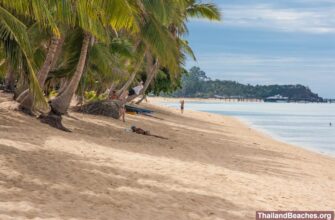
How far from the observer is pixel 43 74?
16.2m

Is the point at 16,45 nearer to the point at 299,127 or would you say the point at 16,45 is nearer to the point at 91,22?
the point at 91,22

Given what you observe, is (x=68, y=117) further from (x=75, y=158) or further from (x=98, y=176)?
(x=98, y=176)

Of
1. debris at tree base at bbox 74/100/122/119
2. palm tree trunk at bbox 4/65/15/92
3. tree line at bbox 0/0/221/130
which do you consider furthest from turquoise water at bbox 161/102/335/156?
palm tree trunk at bbox 4/65/15/92

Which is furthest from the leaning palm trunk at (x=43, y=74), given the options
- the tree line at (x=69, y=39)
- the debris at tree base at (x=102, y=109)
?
the debris at tree base at (x=102, y=109)

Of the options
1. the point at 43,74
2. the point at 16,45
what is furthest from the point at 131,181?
the point at 43,74

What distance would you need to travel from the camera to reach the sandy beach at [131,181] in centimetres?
726

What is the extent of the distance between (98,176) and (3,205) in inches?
103

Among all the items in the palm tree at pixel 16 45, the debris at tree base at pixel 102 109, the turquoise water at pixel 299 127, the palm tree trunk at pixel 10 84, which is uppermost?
the palm tree at pixel 16 45

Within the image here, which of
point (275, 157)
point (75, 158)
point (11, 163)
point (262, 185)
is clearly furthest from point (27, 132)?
point (275, 157)

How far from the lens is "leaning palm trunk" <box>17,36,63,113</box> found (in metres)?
15.9

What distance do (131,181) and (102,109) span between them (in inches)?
556

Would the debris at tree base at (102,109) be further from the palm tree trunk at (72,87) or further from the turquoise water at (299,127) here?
the turquoise water at (299,127)

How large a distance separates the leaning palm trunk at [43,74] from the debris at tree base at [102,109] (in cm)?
635

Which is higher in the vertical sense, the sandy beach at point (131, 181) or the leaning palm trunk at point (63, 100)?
the leaning palm trunk at point (63, 100)
